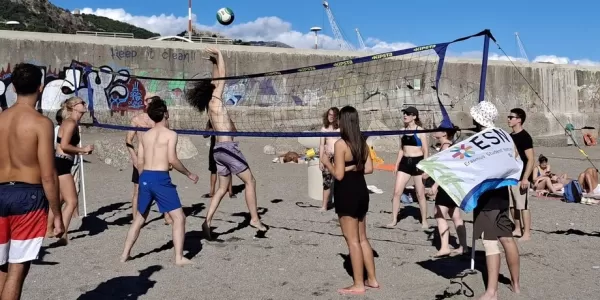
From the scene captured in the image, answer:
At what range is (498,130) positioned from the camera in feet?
18.3

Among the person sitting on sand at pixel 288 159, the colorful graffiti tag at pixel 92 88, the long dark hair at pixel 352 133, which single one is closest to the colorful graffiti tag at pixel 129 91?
the colorful graffiti tag at pixel 92 88

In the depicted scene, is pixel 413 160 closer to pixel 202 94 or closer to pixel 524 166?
pixel 524 166

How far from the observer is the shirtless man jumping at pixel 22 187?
4207mm

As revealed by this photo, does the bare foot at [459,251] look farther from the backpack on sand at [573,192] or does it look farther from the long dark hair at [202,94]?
the backpack on sand at [573,192]

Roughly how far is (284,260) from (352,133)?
1937mm

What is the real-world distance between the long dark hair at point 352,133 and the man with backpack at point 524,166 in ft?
7.80

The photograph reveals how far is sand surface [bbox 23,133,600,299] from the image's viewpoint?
227 inches

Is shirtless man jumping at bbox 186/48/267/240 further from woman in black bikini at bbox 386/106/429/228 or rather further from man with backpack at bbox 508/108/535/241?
man with backpack at bbox 508/108/535/241

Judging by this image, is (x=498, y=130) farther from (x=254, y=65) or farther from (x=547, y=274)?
(x=254, y=65)

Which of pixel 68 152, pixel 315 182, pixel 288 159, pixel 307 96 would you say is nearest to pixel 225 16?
pixel 307 96

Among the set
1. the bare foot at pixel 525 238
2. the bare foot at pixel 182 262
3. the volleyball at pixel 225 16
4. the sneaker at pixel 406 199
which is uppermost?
the volleyball at pixel 225 16

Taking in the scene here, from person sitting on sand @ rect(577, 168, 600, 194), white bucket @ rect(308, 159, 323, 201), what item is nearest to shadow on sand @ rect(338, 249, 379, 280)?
white bucket @ rect(308, 159, 323, 201)

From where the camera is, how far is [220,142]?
789 cm

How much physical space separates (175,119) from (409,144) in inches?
462
